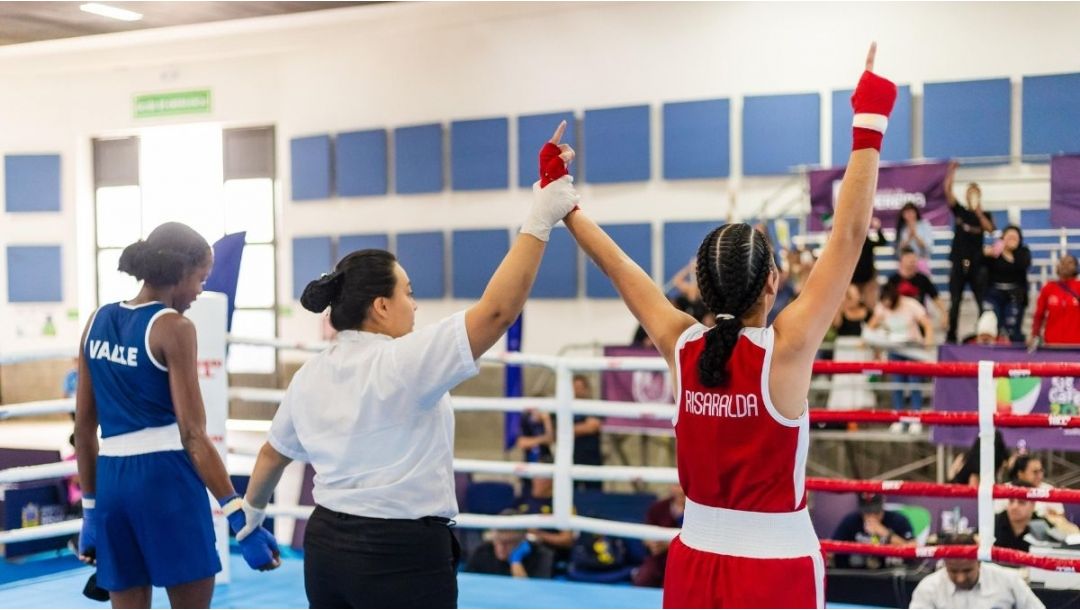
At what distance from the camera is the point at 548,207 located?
6.68 ft

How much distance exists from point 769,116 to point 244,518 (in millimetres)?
8409

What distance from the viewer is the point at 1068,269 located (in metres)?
7.89

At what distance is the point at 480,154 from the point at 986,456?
320 inches

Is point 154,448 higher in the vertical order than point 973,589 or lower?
higher

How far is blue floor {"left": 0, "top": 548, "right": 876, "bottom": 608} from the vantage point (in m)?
4.73

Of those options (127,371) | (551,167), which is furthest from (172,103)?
(551,167)

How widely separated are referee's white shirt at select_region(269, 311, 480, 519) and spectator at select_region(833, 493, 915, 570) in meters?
3.72

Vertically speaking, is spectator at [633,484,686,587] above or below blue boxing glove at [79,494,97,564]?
below

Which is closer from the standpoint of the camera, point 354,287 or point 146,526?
point 354,287

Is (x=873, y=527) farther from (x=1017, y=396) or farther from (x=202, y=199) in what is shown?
(x=202, y=199)

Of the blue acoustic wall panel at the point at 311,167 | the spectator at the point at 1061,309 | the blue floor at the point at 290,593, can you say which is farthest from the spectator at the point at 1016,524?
the blue acoustic wall panel at the point at 311,167

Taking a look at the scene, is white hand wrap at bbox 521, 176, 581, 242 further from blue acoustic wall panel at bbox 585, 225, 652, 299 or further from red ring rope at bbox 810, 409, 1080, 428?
blue acoustic wall panel at bbox 585, 225, 652, 299

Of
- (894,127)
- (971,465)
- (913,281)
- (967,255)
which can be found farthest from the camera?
(894,127)

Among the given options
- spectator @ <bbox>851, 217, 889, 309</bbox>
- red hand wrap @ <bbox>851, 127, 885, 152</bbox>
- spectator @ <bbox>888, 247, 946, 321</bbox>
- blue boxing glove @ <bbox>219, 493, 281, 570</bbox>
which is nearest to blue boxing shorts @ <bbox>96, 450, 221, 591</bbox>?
blue boxing glove @ <bbox>219, 493, 281, 570</bbox>
